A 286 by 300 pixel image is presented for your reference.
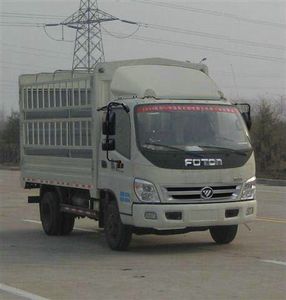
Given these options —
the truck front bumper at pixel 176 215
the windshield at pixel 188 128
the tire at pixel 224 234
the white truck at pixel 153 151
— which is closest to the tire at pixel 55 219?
the white truck at pixel 153 151

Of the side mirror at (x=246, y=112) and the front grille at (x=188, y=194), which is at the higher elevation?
the side mirror at (x=246, y=112)

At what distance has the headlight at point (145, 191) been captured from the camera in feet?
31.7

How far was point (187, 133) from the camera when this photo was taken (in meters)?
10.0

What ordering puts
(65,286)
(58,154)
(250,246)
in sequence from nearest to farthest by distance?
(65,286)
(250,246)
(58,154)

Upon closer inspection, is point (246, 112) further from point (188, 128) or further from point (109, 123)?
point (109, 123)

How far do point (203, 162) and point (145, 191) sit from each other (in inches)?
38.2

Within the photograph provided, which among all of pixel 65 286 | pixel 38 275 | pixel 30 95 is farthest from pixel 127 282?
pixel 30 95

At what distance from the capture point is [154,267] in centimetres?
884

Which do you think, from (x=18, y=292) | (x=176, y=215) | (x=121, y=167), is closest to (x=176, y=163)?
(x=176, y=215)

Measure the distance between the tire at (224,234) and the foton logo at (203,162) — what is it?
5.01 feet

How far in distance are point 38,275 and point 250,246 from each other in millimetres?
3867

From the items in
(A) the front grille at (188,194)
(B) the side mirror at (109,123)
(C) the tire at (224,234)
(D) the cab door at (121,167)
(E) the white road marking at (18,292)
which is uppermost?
(B) the side mirror at (109,123)

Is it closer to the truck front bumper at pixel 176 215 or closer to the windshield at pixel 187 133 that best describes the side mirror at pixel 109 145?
the windshield at pixel 187 133

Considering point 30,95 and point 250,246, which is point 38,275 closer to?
point 250,246
